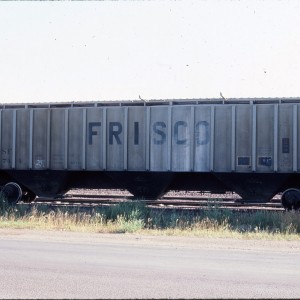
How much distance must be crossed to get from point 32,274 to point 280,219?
27.8 feet

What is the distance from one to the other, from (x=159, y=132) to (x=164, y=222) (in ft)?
13.2

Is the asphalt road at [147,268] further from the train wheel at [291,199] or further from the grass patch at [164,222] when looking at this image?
the train wheel at [291,199]

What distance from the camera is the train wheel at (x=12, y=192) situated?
18703 millimetres

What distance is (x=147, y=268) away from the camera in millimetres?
7863

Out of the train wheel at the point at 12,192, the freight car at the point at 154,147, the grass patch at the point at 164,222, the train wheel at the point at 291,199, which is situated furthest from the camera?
the train wheel at the point at 12,192

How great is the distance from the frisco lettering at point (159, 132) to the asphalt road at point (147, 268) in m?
6.16

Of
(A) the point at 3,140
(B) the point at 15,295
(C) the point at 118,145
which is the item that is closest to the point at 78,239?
(B) the point at 15,295

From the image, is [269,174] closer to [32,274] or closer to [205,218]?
[205,218]

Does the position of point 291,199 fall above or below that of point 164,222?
above

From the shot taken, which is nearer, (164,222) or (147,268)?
(147,268)

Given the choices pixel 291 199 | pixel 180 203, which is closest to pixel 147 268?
pixel 291 199

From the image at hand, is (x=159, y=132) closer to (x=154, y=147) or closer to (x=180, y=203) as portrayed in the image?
(x=154, y=147)

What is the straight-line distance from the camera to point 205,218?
14.6 m

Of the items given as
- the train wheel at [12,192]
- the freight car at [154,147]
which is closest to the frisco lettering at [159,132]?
the freight car at [154,147]
